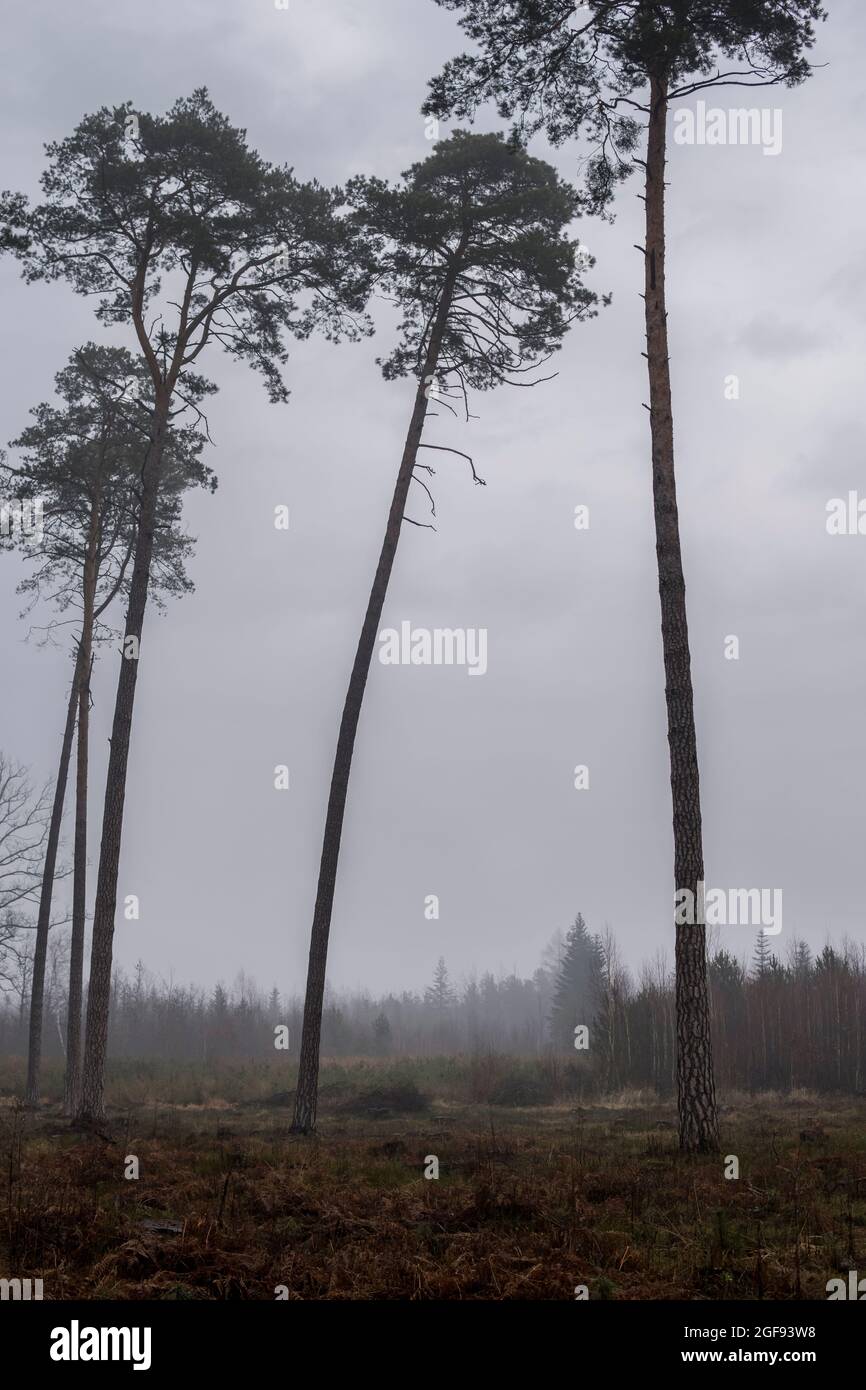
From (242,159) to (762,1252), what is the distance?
51.7 feet

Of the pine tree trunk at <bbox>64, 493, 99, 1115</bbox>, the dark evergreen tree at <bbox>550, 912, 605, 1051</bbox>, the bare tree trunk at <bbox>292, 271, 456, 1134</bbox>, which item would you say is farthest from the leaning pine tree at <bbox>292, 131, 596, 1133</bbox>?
→ the dark evergreen tree at <bbox>550, 912, 605, 1051</bbox>

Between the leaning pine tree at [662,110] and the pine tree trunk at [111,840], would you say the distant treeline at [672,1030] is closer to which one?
the pine tree trunk at [111,840]

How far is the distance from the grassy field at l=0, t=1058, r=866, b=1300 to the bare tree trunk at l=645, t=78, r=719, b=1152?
2.37 ft

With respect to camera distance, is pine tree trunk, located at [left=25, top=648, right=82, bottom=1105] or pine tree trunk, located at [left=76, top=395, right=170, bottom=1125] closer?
pine tree trunk, located at [left=76, top=395, right=170, bottom=1125]

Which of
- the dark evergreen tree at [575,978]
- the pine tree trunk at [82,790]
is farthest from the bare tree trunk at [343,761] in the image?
the dark evergreen tree at [575,978]

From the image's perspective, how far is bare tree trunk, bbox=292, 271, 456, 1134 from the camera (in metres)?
15.6

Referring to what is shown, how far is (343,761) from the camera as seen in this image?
1631 cm

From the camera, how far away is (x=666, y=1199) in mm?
7879

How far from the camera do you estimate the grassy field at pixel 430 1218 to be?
579 centimetres

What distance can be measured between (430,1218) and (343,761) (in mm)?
9520

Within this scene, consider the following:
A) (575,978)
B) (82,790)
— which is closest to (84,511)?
(82,790)

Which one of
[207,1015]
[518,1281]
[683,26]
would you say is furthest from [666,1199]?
[207,1015]

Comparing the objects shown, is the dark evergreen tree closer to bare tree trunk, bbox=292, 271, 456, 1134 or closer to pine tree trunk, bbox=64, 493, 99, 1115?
pine tree trunk, bbox=64, 493, 99, 1115
